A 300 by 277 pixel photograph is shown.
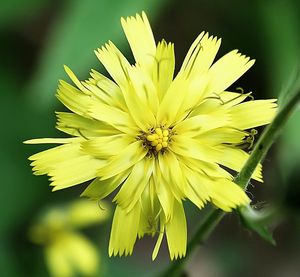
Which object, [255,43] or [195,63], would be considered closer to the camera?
[195,63]

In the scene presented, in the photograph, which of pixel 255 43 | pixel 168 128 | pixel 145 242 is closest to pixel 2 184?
pixel 145 242

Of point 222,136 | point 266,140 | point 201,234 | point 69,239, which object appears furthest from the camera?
point 69,239

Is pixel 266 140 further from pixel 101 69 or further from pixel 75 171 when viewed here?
pixel 101 69

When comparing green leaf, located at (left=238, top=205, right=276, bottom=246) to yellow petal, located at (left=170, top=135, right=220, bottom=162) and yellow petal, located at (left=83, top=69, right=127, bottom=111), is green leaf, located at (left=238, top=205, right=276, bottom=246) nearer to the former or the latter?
yellow petal, located at (left=170, top=135, right=220, bottom=162)

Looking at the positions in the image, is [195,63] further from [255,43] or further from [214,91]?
[255,43]

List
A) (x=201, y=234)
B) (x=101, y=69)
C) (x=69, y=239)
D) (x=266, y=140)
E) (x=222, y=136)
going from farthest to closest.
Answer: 1. (x=101, y=69)
2. (x=69, y=239)
3. (x=201, y=234)
4. (x=222, y=136)
5. (x=266, y=140)

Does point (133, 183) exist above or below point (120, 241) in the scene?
above

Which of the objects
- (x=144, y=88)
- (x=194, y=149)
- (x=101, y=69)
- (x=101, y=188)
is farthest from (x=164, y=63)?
(x=101, y=69)

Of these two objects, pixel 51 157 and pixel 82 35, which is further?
pixel 82 35
